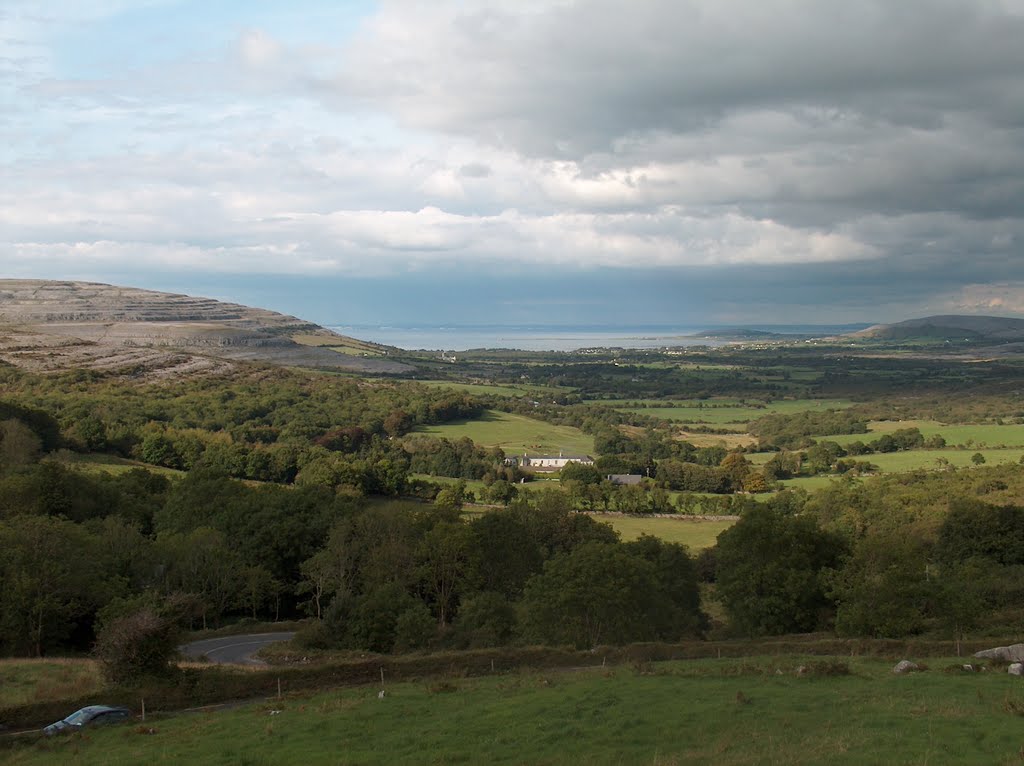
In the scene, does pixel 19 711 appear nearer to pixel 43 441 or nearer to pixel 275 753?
pixel 275 753

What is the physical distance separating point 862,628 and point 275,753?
929 inches

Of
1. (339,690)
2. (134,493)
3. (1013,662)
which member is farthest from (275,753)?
(134,493)

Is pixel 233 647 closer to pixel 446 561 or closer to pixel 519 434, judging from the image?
pixel 446 561

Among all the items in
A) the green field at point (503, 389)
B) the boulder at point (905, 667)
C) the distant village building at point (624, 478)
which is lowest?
the distant village building at point (624, 478)

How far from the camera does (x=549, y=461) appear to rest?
332 feet

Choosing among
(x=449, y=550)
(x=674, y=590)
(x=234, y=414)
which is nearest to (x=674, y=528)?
(x=674, y=590)

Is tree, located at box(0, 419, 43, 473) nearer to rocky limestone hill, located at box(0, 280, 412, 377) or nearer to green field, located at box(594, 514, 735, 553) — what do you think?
green field, located at box(594, 514, 735, 553)

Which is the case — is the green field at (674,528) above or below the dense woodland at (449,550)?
below

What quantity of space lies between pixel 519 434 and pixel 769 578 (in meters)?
85.0

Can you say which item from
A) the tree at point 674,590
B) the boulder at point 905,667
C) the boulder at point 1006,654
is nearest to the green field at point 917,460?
the tree at point 674,590

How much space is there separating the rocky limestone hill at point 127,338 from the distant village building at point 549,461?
64702mm

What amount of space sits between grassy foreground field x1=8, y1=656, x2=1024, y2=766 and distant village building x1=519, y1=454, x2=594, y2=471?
7327 cm

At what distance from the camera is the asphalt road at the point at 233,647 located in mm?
30297

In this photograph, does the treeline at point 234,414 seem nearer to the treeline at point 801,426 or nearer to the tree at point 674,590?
the treeline at point 801,426
